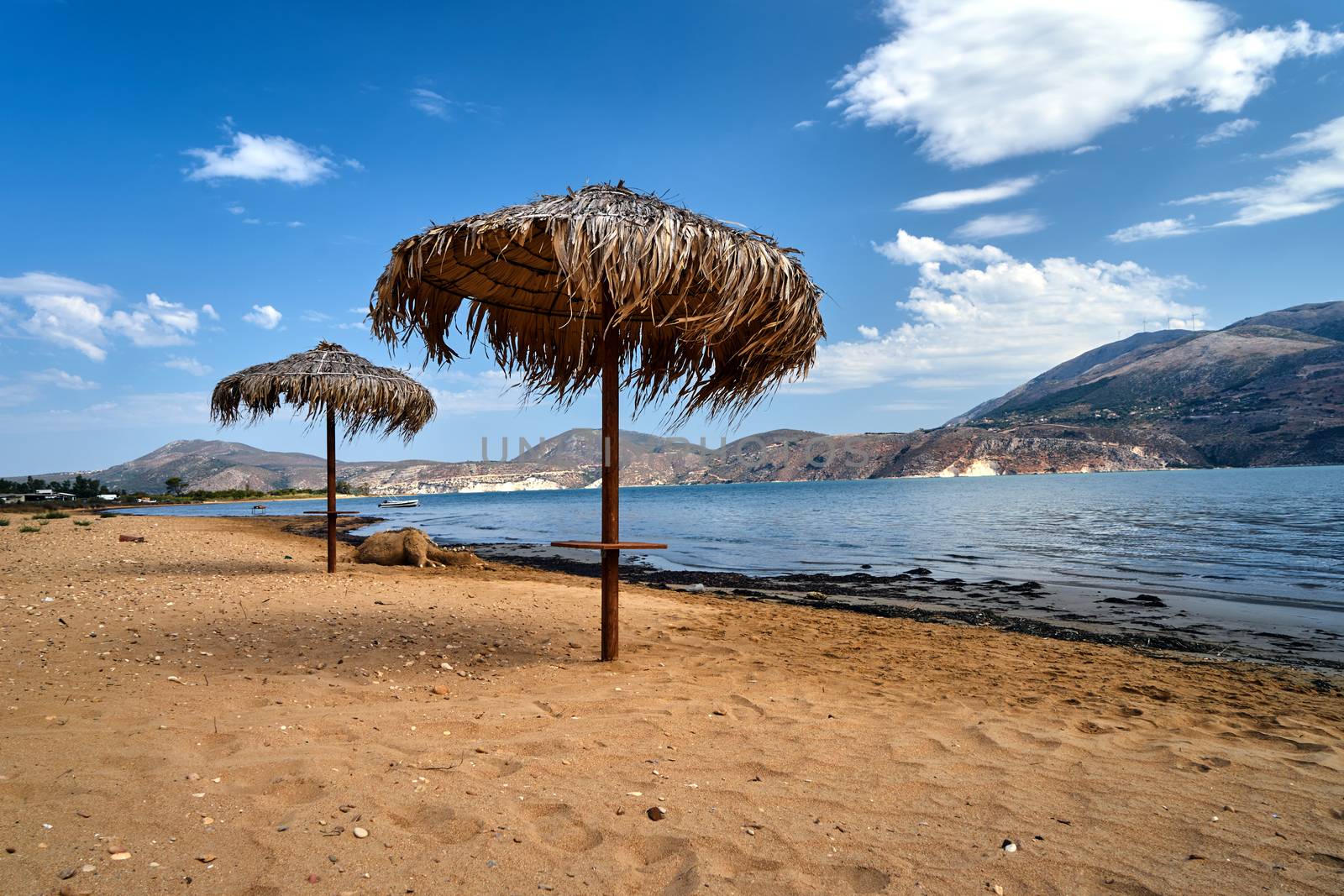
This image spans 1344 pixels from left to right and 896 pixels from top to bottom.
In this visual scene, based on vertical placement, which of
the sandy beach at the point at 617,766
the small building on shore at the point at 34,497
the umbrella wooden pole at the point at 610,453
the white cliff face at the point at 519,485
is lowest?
Result: the white cliff face at the point at 519,485

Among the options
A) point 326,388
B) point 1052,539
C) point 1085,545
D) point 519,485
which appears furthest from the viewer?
point 519,485

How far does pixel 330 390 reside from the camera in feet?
30.7

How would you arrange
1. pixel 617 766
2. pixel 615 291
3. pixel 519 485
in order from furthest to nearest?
pixel 519 485 → pixel 615 291 → pixel 617 766

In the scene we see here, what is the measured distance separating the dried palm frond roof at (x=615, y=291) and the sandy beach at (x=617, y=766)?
7.86ft

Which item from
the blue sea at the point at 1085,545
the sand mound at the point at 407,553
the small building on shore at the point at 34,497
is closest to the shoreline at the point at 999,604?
the blue sea at the point at 1085,545

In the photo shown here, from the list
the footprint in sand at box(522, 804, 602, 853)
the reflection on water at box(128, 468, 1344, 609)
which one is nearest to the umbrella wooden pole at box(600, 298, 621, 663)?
the footprint in sand at box(522, 804, 602, 853)

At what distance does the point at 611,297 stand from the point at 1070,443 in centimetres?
11838

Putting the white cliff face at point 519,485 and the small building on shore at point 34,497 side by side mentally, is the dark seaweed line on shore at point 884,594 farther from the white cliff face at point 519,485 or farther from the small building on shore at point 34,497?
the white cliff face at point 519,485

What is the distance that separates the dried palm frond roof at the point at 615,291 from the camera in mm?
4426

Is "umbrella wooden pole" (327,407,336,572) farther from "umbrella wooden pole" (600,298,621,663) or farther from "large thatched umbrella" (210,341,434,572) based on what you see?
"umbrella wooden pole" (600,298,621,663)

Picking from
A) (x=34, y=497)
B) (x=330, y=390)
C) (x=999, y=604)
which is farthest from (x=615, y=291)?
(x=34, y=497)

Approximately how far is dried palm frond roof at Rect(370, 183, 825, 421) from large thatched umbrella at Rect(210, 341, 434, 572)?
380 centimetres

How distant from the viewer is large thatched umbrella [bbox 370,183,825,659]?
4.43 m

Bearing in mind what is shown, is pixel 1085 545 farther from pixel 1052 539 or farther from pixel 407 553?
pixel 407 553
